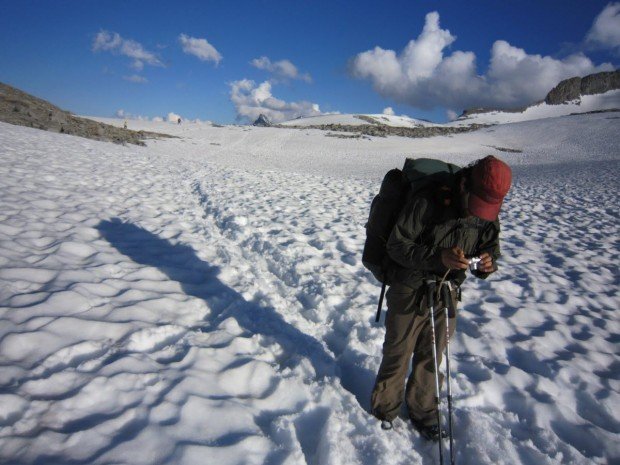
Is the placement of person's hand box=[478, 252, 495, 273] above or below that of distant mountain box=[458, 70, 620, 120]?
below

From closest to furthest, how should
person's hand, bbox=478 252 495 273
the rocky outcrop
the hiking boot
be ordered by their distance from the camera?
person's hand, bbox=478 252 495 273
the hiking boot
the rocky outcrop

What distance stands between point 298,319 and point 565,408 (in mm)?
2994

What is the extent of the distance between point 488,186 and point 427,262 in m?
0.65

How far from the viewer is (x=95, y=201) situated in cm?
780

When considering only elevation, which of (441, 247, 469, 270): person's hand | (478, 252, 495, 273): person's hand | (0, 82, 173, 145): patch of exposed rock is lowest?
(478, 252, 495, 273): person's hand

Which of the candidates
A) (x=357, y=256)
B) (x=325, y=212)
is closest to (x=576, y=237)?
(x=357, y=256)

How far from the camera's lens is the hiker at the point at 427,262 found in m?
2.23

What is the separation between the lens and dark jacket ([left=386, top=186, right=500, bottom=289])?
238cm

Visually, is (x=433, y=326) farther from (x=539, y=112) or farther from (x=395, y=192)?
(x=539, y=112)

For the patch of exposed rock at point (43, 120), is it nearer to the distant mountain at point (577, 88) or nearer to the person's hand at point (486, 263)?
the person's hand at point (486, 263)

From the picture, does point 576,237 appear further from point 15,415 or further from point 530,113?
point 530,113

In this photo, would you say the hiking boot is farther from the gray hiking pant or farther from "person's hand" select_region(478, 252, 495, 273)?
"person's hand" select_region(478, 252, 495, 273)

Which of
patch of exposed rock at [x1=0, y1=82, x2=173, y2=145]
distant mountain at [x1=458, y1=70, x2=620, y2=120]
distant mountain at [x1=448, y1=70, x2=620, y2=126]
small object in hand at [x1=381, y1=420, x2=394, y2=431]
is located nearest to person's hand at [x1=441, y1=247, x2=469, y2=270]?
small object in hand at [x1=381, y1=420, x2=394, y2=431]

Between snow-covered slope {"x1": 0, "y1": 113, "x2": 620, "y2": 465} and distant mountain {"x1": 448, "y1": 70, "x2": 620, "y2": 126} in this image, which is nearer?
snow-covered slope {"x1": 0, "y1": 113, "x2": 620, "y2": 465}
